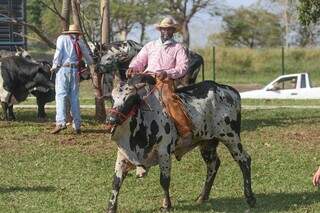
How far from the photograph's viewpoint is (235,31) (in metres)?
64.5

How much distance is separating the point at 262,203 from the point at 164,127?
1.62 m

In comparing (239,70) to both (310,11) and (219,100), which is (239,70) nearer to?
(310,11)

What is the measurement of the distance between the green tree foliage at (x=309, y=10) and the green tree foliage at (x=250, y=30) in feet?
146

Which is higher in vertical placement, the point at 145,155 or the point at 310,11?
the point at 310,11

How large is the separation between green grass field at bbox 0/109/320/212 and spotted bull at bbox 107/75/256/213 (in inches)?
20.5

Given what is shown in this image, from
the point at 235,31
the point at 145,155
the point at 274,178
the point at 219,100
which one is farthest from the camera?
the point at 235,31

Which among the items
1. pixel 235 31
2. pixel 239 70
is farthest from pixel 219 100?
pixel 235 31

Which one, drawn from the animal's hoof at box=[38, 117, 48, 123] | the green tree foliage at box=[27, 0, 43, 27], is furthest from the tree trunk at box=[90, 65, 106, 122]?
the green tree foliage at box=[27, 0, 43, 27]

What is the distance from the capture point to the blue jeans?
13531 mm

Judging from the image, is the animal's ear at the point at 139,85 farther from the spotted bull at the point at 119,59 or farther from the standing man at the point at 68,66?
the spotted bull at the point at 119,59

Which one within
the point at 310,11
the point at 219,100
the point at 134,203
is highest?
the point at 310,11

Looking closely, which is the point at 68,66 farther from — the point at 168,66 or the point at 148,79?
the point at 148,79

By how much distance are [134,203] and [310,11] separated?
8039mm

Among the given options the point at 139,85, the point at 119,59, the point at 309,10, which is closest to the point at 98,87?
the point at 119,59
